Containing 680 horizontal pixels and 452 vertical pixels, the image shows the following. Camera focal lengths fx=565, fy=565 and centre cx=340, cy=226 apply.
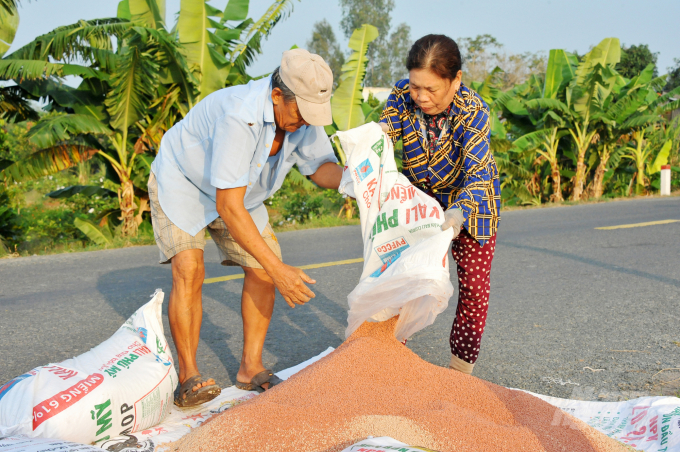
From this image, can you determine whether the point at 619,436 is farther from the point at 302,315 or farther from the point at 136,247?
the point at 136,247

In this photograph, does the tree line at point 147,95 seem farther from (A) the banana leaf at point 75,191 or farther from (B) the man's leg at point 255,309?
(B) the man's leg at point 255,309

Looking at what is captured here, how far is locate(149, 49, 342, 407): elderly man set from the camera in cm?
229

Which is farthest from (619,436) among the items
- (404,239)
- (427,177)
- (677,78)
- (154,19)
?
(677,78)

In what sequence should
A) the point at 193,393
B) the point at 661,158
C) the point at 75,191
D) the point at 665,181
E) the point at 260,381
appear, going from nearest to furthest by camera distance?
the point at 193,393
the point at 260,381
the point at 75,191
the point at 665,181
the point at 661,158

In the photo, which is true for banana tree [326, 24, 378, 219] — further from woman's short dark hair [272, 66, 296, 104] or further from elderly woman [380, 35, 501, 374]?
woman's short dark hair [272, 66, 296, 104]

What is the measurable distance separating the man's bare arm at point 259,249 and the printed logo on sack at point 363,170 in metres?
0.57

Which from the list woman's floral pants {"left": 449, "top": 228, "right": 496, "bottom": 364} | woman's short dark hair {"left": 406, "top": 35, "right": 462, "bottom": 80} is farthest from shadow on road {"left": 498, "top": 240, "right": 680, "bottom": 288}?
woman's short dark hair {"left": 406, "top": 35, "right": 462, "bottom": 80}

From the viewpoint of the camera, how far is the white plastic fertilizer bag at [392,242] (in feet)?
A: 7.45

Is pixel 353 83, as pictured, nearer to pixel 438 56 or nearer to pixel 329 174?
pixel 329 174

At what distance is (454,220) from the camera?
2.40 meters

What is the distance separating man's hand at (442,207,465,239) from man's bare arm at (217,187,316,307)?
2.05 ft

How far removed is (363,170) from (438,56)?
0.63 meters

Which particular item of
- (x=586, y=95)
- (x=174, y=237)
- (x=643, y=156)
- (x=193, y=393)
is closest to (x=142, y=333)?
(x=193, y=393)

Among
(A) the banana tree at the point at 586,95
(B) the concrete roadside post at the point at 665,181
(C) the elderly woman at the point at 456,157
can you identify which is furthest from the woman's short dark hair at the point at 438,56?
(B) the concrete roadside post at the point at 665,181
